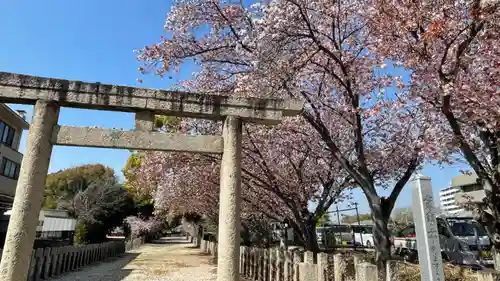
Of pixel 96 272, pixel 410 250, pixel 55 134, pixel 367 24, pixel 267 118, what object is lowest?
pixel 96 272

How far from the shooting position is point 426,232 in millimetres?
3689

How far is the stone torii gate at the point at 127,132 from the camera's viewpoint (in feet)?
18.4

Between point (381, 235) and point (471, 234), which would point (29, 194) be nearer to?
point (381, 235)

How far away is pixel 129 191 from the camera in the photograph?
31344 mm

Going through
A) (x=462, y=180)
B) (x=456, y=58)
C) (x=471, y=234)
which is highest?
(x=462, y=180)

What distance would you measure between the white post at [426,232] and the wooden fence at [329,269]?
141 centimetres

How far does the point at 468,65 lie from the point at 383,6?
2672mm

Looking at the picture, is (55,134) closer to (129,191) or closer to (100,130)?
(100,130)

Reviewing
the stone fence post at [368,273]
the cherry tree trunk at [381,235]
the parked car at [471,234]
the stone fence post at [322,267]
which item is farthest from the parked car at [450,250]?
the stone fence post at [368,273]

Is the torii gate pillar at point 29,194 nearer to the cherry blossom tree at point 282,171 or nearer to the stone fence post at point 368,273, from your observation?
the stone fence post at point 368,273

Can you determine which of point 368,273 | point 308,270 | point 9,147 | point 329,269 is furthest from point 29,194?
point 9,147

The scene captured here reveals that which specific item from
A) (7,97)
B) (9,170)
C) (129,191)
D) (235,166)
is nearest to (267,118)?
(235,166)

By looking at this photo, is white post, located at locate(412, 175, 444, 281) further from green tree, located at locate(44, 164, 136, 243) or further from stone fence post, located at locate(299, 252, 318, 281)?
green tree, located at locate(44, 164, 136, 243)

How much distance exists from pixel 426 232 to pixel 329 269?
12.2 feet
